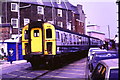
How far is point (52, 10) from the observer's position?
40.2 metres

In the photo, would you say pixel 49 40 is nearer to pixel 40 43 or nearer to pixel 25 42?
pixel 40 43

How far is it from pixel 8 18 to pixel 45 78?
82.0 ft

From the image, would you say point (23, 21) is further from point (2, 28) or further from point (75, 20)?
point (75, 20)

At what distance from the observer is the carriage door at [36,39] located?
1703 cm

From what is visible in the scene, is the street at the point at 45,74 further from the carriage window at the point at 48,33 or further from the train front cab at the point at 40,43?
the carriage window at the point at 48,33

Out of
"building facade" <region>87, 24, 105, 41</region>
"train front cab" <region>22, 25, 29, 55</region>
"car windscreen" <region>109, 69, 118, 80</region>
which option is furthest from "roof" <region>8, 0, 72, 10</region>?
"car windscreen" <region>109, 69, 118, 80</region>

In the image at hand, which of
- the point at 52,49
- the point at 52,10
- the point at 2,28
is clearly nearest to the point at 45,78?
the point at 52,49

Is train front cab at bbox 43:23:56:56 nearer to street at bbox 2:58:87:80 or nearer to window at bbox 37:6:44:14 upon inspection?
street at bbox 2:58:87:80

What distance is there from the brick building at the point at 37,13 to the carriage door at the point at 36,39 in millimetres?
14151

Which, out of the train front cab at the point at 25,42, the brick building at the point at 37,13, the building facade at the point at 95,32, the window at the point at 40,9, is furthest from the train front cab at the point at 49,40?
the building facade at the point at 95,32

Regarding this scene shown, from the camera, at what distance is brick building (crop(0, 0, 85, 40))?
3597 centimetres

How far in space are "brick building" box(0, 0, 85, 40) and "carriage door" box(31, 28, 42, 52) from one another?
46.4 feet

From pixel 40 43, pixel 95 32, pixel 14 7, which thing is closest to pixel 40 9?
pixel 14 7

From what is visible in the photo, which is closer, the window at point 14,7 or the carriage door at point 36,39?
the carriage door at point 36,39
